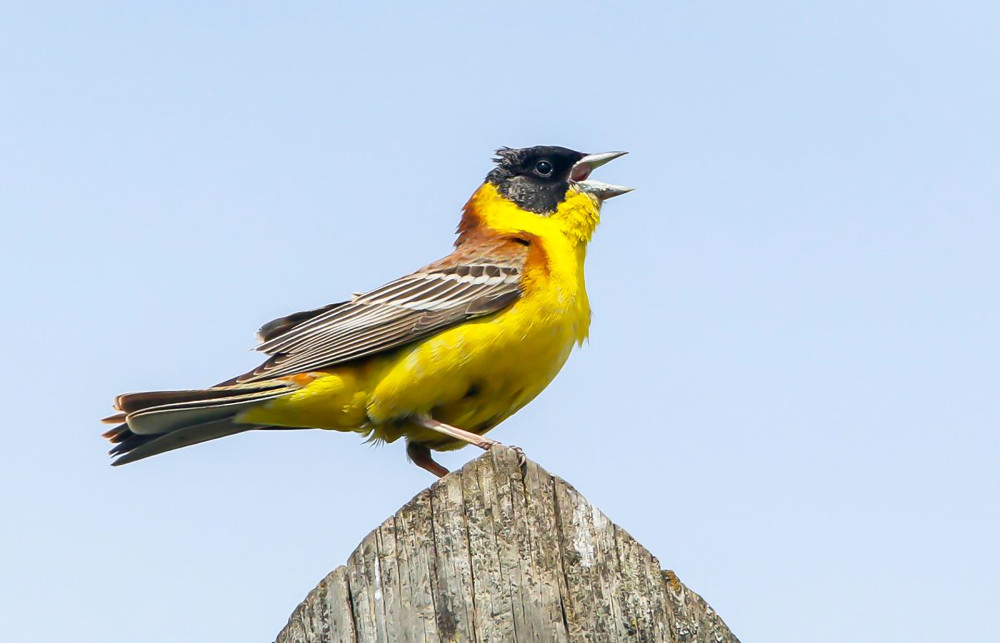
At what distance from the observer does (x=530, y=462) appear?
405 cm

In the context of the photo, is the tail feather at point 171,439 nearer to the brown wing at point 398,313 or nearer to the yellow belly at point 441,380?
the yellow belly at point 441,380

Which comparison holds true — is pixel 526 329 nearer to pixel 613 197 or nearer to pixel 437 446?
pixel 437 446

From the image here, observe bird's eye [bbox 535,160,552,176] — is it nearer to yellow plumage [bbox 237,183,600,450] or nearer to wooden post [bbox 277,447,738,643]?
yellow plumage [bbox 237,183,600,450]

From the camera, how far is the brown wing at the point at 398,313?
708 centimetres

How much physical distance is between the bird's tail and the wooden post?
9.80 ft

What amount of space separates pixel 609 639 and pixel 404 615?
2.21 ft

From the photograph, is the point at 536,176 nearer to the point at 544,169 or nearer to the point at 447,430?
the point at 544,169

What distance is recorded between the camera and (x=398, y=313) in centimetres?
727

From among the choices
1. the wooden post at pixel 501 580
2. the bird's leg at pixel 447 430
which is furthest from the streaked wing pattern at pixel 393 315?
the wooden post at pixel 501 580

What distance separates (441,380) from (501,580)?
3043 millimetres

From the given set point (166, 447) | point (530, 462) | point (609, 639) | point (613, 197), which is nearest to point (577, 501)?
point (530, 462)

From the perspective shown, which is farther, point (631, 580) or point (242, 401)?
point (242, 401)

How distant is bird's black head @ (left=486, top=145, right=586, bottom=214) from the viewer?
8.62 metres

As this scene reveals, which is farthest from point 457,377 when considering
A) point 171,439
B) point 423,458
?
point 171,439
